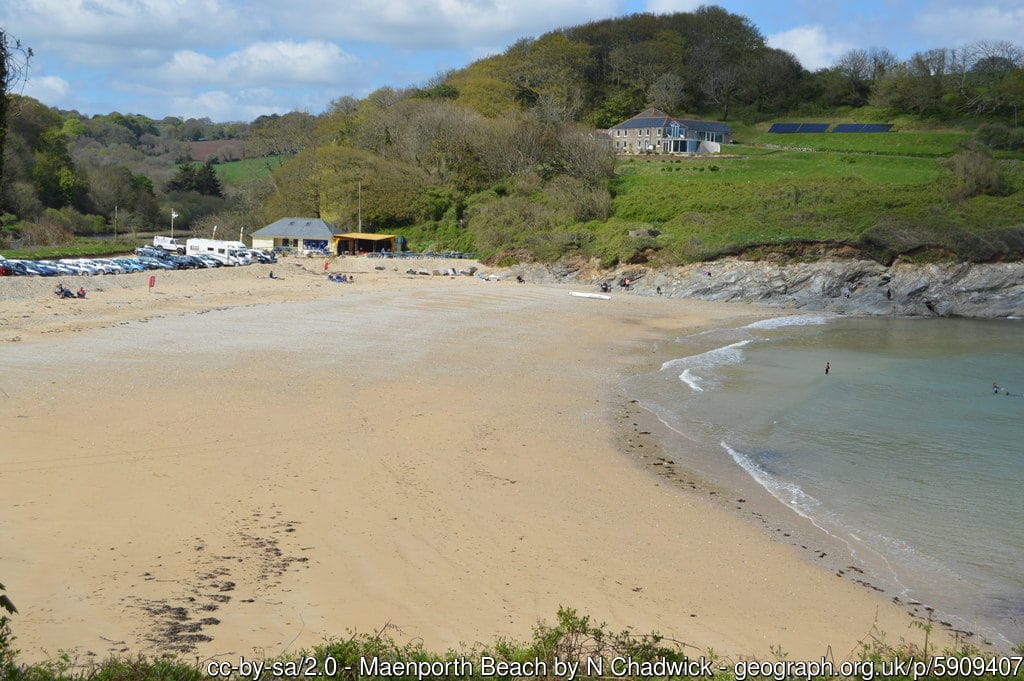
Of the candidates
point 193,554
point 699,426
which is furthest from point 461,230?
point 193,554

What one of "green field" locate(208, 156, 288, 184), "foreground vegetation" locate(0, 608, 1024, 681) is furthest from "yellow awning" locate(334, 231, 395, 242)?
"foreground vegetation" locate(0, 608, 1024, 681)

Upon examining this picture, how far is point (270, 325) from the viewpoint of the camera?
88.7 ft

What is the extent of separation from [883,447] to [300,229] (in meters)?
47.8

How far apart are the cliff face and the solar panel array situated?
39678mm

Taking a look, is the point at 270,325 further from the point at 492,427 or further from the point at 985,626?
the point at 985,626

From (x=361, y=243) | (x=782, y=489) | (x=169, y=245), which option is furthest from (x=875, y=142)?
(x=782, y=489)

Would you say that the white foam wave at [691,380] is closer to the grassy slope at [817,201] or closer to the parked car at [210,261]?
the grassy slope at [817,201]

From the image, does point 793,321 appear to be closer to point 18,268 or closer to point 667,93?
point 18,268

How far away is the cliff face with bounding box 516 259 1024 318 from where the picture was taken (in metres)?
40.3

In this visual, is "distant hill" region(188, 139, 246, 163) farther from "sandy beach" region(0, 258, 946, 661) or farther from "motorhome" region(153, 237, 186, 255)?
"sandy beach" region(0, 258, 946, 661)

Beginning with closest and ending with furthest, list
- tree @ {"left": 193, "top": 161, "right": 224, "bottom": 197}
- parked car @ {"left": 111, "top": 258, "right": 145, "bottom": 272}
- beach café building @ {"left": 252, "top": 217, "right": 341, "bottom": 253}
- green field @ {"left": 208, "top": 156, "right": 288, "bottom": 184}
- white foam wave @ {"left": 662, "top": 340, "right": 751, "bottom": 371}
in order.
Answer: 1. white foam wave @ {"left": 662, "top": 340, "right": 751, "bottom": 371}
2. parked car @ {"left": 111, "top": 258, "right": 145, "bottom": 272}
3. beach café building @ {"left": 252, "top": 217, "right": 341, "bottom": 253}
4. tree @ {"left": 193, "top": 161, "right": 224, "bottom": 197}
5. green field @ {"left": 208, "top": 156, "right": 288, "bottom": 184}

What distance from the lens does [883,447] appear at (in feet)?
52.9

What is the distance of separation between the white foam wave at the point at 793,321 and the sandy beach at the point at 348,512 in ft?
44.3

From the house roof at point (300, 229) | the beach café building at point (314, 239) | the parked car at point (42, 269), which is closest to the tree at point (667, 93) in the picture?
the beach café building at point (314, 239)
